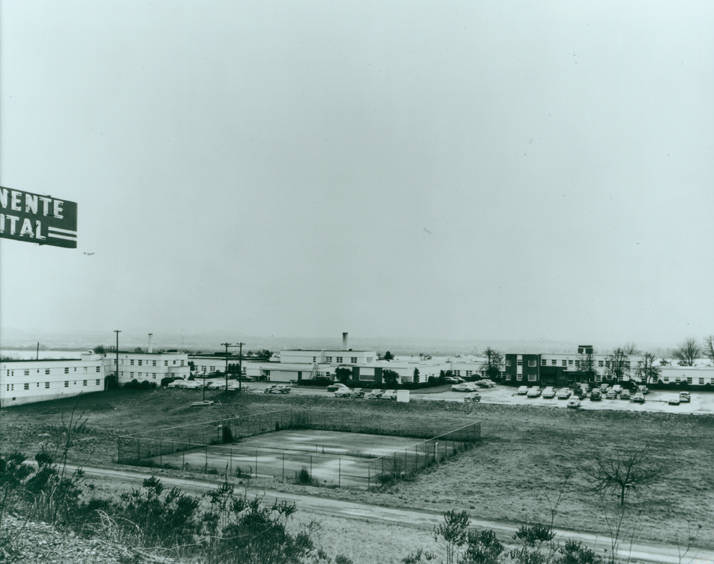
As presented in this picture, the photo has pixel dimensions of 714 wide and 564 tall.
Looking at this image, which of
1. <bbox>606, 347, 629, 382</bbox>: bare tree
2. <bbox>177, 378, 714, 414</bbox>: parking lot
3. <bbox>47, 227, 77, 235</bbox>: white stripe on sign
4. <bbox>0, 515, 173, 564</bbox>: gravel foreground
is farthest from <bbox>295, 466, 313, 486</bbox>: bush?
<bbox>606, 347, 629, 382</bbox>: bare tree

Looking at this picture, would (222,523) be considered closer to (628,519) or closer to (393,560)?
(393,560)

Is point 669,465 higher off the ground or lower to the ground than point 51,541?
lower

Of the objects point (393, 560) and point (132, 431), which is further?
point (132, 431)

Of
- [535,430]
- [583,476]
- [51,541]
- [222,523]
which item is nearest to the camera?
[51,541]

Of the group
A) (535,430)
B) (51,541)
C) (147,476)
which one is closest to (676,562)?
(51,541)

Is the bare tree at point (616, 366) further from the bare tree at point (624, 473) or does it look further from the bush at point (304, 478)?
the bush at point (304, 478)

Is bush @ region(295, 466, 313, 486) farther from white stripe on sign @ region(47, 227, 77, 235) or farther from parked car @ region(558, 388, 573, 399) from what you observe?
parked car @ region(558, 388, 573, 399)

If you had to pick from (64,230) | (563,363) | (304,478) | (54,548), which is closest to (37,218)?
(64,230)

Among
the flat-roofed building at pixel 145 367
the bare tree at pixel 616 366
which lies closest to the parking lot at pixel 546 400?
the flat-roofed building at pixel 145 367
